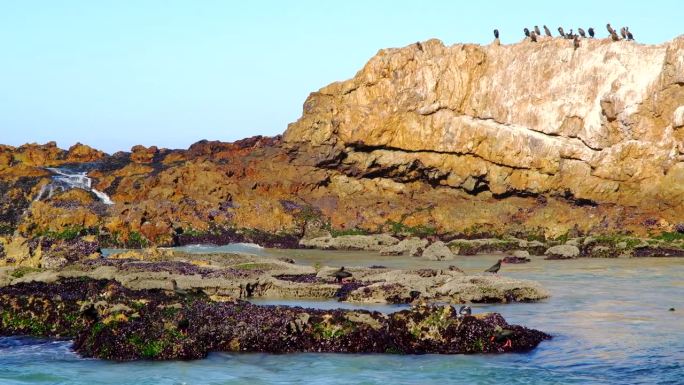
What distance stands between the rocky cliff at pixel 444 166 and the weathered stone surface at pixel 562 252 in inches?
290

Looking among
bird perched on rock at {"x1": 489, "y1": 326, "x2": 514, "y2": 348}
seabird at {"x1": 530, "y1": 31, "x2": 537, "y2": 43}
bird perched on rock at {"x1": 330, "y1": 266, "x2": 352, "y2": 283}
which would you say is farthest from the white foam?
bird perched on rock at {"x1": 489, "y1": 326, "x2": 514, "y2": 348}

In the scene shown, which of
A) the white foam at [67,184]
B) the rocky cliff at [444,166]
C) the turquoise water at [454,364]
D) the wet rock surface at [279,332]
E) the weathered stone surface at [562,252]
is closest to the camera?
the turquoise water at [454,364]

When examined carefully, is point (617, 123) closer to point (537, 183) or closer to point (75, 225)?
point (537, 183)

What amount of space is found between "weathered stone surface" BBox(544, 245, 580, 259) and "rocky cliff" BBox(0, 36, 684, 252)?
7372mm

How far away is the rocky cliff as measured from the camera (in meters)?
Answer: 54.7

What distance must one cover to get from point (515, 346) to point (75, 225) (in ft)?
137

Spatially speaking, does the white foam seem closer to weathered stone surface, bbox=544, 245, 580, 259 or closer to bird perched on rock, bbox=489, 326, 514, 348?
weathered stone surface, bbox=544, 245, 580, 259

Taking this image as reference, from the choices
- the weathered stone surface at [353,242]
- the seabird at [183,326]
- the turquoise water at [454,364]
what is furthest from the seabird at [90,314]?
the weathered stone surface at [353,242]

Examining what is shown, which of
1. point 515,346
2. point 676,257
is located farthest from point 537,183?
point 515,346

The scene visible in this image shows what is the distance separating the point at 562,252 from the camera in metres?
46.8

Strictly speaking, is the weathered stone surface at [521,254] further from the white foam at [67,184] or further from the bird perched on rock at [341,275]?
the white foam at [67,184]

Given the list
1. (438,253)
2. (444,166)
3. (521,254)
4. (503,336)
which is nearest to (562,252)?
(521,254)

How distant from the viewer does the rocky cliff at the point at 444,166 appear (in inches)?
2154

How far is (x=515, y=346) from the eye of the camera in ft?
70.0
